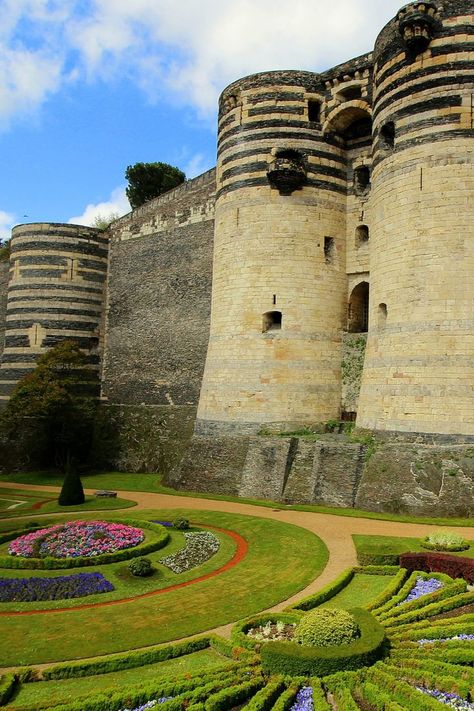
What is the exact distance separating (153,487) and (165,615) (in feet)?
49.9

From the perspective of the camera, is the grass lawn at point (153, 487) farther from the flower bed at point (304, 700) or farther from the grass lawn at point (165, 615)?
the flower bed at point (304, 700)

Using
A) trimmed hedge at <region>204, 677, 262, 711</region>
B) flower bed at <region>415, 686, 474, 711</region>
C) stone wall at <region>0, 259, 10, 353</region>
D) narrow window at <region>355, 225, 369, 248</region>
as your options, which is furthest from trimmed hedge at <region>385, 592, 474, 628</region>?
stone wall at <region>0, 259, 10, 353</region>

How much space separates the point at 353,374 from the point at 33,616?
1629cm

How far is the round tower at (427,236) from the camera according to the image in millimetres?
18641

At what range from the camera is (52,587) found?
11664mm

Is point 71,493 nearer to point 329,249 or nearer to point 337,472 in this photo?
point 337,472

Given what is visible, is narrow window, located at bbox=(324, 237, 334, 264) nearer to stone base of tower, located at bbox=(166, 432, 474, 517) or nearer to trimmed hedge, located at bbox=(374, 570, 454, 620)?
stone base of tower, located at bbox=(166, 432, 474, 517)

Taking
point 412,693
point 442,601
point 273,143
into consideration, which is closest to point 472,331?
point 442,601

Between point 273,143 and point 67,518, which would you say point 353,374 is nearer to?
point 273,143

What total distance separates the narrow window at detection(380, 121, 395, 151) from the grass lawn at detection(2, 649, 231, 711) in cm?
1809

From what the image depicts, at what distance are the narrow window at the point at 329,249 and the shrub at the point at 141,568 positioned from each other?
15.7 meters

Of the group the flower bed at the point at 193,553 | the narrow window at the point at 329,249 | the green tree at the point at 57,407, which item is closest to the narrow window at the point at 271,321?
the narrow window at the point at 329,249

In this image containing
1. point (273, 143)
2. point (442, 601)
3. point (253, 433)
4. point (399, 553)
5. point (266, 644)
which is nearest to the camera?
point (266, 644)

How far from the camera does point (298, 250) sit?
952 inches
